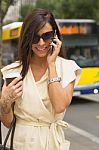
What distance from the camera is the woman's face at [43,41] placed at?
2.24 metres

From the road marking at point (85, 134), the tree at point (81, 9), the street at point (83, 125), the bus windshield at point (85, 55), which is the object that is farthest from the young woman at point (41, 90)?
the tree at point (81, 9)

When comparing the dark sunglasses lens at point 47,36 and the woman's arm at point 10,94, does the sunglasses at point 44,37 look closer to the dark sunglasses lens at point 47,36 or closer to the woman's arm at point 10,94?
the dark sunglasses lens at point 47,36

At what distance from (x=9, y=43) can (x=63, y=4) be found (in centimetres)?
2059

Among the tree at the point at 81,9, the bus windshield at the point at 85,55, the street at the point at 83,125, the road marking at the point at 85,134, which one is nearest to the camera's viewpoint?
the street at the point at 83,125

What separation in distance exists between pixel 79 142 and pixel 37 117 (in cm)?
538

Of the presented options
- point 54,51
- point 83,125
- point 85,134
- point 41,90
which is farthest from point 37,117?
point 83,125

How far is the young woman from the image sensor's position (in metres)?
2.22

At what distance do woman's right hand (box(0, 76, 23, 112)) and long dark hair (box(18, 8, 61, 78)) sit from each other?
0.13 meters

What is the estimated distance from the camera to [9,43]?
16.4 m

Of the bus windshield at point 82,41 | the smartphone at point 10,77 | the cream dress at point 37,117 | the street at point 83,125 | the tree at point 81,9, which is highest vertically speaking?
the smartphone at point 10,77

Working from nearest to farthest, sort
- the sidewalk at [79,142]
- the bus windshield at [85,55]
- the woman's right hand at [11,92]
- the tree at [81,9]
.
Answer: the woman's right hand at [11,92] < the sidewalk at [79,142] < the bus windshield at [85,55] < the tree at [81,9]

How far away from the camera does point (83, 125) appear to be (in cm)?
945

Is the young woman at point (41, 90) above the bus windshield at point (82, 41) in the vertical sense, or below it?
above

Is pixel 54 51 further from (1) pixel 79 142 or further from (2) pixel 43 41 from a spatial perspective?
(1) pixel 79 142
